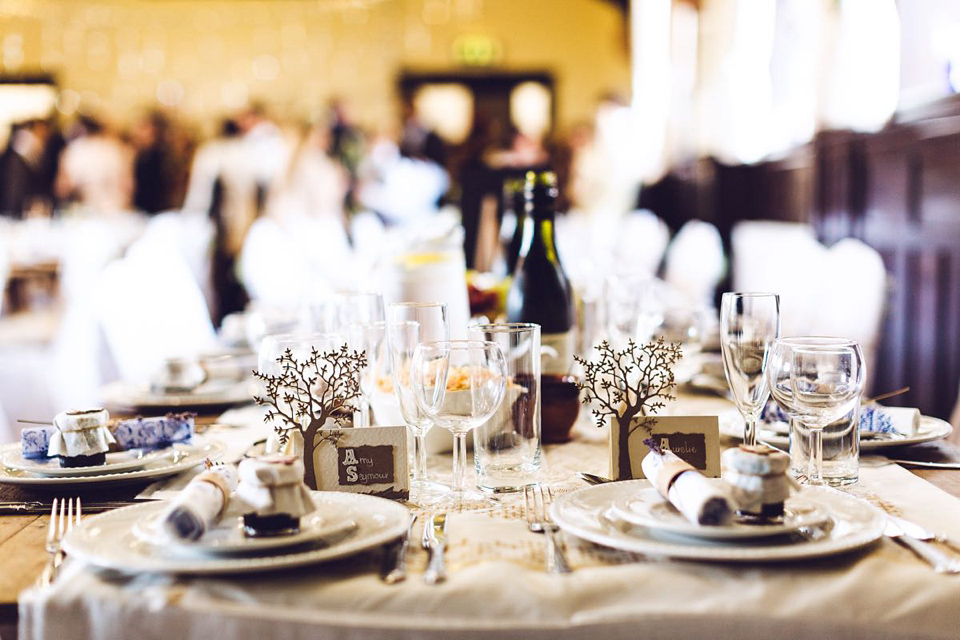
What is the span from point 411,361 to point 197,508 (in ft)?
1.06

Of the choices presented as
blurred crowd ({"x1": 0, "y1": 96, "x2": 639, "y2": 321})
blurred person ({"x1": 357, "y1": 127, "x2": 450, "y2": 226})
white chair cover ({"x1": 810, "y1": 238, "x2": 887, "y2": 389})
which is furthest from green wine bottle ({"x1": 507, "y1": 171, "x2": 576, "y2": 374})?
blurred crowd ({"x1": 0, "y1": 96, "x2": 639, "y2": 321})

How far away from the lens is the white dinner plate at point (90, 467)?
48.8 inches

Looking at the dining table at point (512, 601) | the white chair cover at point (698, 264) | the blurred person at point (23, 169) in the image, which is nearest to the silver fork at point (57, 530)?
the dining table at point (512, 601)

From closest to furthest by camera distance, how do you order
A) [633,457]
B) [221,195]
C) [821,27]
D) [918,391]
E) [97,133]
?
[633,457] < [918,391] < [821,27] < [221,195] < [97,133]

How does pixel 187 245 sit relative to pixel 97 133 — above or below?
below

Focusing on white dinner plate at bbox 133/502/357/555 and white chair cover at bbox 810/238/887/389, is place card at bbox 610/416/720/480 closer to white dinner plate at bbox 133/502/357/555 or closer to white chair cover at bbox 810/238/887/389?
white dinner plate at bbox 133/502/357/555

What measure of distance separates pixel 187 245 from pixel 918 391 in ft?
13.9

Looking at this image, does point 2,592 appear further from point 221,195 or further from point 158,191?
point 158,191

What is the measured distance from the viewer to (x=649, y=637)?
2.60 feet

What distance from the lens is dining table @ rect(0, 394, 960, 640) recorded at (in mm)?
792

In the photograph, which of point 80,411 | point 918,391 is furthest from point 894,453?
point 918,391

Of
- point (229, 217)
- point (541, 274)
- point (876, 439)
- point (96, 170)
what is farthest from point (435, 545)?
point (96, 170)

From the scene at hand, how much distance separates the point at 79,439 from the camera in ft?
4.13

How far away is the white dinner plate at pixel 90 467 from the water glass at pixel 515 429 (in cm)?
41
